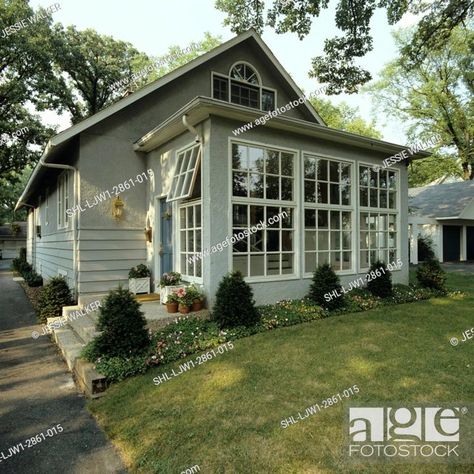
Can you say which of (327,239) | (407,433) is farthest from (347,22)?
(407,433)

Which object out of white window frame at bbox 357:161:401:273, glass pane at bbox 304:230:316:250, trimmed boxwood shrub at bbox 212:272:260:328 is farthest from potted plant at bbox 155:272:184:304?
white window frame at bbox 357:161:401:273

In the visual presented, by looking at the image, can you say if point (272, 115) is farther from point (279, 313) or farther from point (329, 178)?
point (279, 313)

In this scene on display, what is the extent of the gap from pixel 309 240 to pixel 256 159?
2.13 meters

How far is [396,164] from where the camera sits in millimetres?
8977

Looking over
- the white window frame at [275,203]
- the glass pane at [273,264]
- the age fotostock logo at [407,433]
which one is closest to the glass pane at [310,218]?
the white window frame at [275,203]

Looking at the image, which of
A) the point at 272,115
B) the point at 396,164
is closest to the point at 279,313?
the point at 272,115

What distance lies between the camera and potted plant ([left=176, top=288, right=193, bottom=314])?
5699 mm

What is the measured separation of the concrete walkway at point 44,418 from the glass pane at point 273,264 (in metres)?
3.83

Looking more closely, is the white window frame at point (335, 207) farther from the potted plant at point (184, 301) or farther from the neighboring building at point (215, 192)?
the potted plant at point (184, 301)

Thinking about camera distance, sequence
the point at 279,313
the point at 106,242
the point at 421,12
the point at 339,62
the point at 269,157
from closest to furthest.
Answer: the point at 279,313, the point at 269,157, the point at 106,242, the point at 421,12, the point at 339,62

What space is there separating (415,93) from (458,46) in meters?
4.40

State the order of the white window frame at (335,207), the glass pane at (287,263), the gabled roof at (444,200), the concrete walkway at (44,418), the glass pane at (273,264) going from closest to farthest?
the concrete walkway at (44,418)
the glass pane at (273,264)
the glass pane at (287,263)
the white window frame at (335,207)
the gabled roof at (444,200)

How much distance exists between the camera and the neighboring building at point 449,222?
18.4 m

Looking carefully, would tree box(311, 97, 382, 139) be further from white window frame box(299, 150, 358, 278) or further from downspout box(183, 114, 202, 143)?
downspout box(183, 114, 202, 143)
